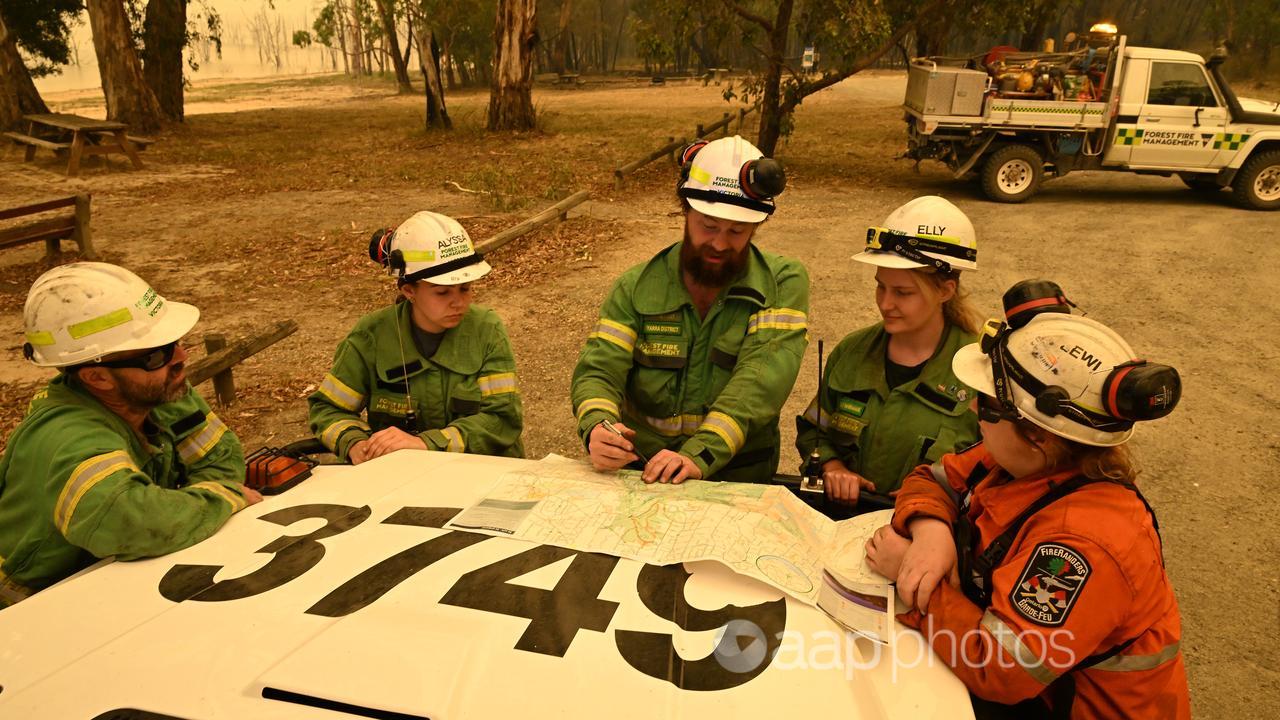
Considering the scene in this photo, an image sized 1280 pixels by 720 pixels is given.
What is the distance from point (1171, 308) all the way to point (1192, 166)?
515cm

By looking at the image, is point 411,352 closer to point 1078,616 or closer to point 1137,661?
point 1078,616

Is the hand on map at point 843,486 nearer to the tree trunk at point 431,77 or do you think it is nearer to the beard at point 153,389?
the beard at point 153,389

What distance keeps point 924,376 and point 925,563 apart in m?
1.05

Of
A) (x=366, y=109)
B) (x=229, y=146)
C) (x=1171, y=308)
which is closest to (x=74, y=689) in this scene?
(x=1171, y=308)

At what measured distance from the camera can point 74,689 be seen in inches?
64.4

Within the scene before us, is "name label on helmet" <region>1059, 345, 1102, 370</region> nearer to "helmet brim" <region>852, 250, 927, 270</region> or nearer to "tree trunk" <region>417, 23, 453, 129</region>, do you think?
"helmet brim" <region>852, 250, 927, 270</region>

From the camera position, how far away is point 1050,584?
1.60 meters

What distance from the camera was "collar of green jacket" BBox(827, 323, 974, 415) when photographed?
272cm

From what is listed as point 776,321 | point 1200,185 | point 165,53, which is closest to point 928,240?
point 776,321

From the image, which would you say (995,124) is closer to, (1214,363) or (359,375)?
(1214,363)

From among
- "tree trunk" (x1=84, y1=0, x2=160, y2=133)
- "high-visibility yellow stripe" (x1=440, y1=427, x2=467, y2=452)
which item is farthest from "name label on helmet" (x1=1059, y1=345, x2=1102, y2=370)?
"tree trunk" (x1=84, y1=0, x2=160, y2=133)

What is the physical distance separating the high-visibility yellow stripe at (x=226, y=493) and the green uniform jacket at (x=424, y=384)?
0.73 m

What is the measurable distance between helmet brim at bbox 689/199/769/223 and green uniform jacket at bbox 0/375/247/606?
1.80m

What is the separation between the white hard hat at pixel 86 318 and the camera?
7.25ft
